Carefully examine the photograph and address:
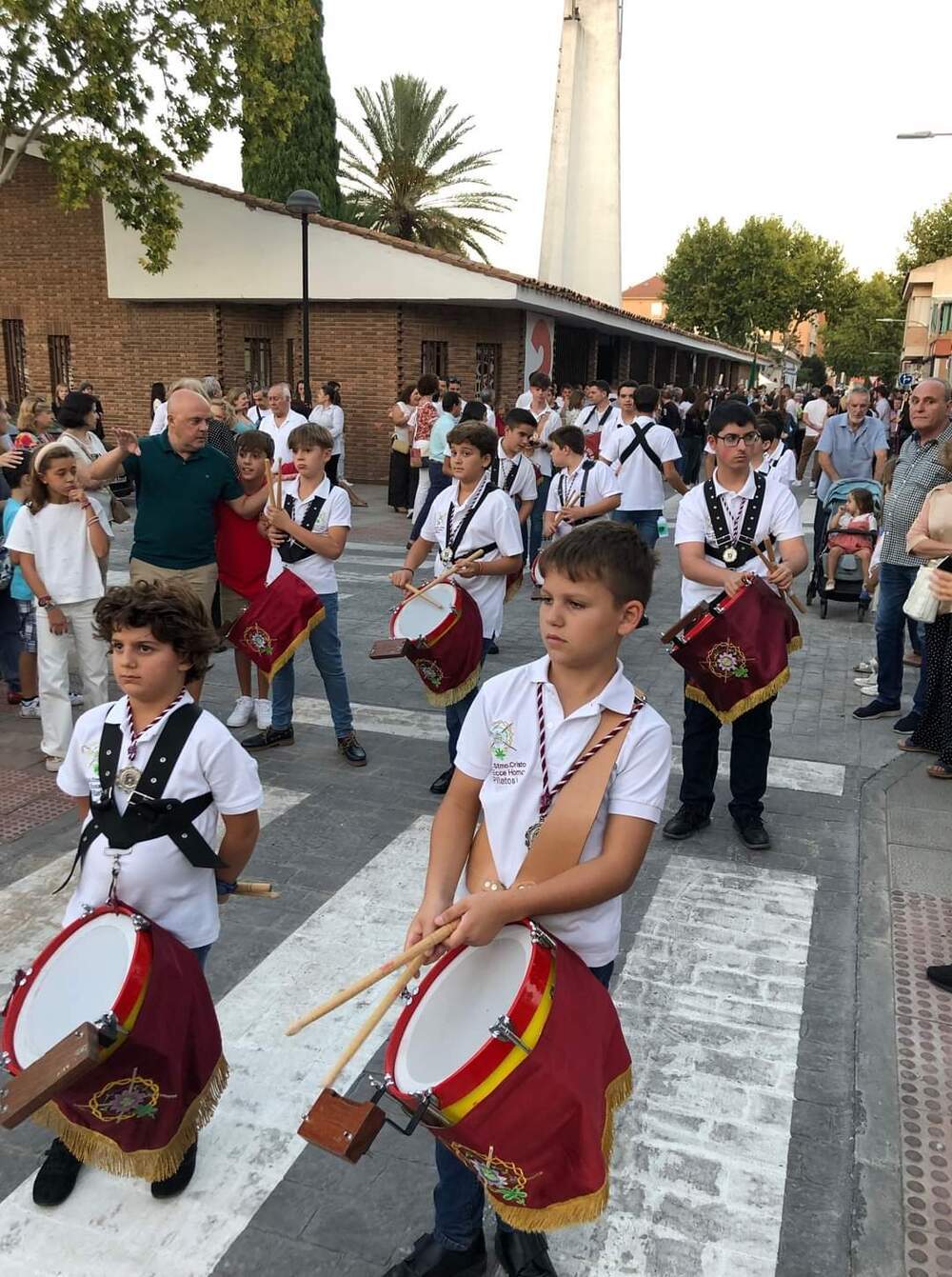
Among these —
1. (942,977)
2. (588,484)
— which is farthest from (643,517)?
(942,977)

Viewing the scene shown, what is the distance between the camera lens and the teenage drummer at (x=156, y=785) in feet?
8.54

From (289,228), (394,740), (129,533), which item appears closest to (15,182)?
(289,228)

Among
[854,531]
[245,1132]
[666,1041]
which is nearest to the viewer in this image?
[245,1132]

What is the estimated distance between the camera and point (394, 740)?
254 inches

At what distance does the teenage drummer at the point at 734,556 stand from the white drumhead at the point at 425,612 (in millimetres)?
1211

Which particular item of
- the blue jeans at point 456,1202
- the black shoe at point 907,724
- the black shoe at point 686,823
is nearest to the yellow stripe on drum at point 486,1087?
the blue jeans at point 456,1202

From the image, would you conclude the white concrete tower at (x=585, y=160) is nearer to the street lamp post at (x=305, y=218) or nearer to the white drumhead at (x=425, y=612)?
the street lamp post at (x=305, y=218)

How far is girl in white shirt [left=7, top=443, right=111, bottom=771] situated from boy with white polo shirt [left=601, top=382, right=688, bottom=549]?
15.7 ft

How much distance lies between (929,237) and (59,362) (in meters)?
64.8

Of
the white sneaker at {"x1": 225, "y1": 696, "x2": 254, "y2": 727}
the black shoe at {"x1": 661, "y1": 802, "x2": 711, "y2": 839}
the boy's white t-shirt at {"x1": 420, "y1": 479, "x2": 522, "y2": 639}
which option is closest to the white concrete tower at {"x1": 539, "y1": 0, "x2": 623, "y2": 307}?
the white sneaker at {"x1": 225, "y1": 696, "x2": 254, "y2": 727}

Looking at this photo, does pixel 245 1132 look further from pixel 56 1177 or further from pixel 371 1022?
pixel 371 1022

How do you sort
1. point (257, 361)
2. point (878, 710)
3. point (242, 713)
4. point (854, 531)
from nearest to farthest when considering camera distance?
1. point (242, 713)
2. point (878, 710)
3. point (854, 531)
4. point (257, 361)

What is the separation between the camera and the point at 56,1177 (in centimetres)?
278

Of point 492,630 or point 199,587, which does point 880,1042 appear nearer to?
point 492,630
